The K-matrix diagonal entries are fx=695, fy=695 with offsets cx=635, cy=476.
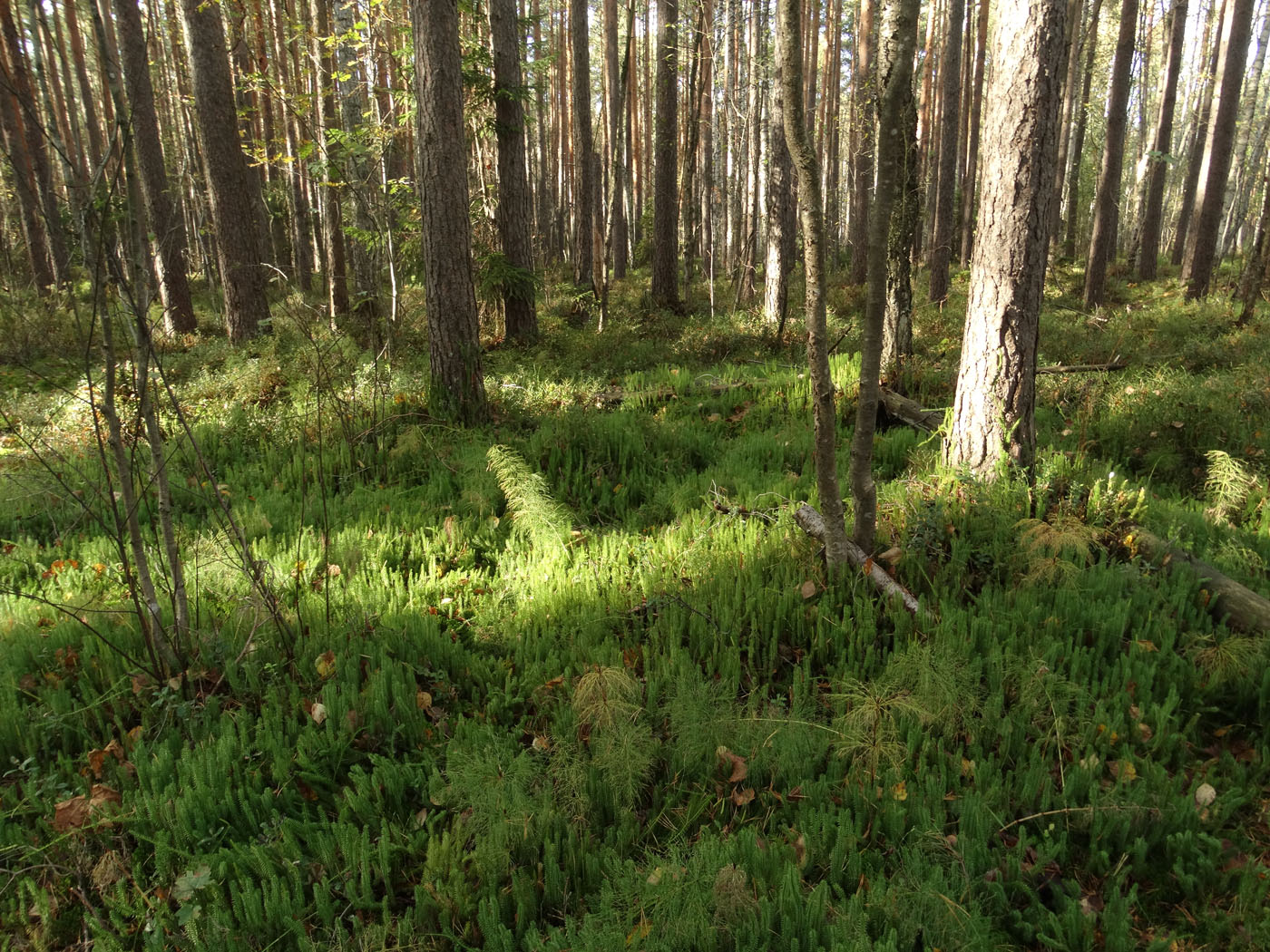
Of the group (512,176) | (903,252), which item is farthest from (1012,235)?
(512,176)

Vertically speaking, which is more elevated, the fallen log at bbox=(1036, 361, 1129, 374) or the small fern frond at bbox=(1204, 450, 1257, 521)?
the fallen log at bbox=(1036, 361, 1129, 374)

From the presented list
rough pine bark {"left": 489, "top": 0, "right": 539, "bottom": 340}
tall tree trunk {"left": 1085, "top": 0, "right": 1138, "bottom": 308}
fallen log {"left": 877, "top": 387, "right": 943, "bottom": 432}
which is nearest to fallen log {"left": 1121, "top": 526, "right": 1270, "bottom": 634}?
fallen log {"left": 877, "top": 387, "right": 943, "bottom": 432}

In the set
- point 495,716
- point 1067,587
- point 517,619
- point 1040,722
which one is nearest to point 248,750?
point 495,716

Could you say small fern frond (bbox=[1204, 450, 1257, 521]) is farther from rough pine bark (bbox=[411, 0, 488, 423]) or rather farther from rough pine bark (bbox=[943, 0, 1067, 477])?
rough pine bark (bbox=[411, 0, 488, 423])

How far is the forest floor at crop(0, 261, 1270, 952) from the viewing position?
89.5 inches

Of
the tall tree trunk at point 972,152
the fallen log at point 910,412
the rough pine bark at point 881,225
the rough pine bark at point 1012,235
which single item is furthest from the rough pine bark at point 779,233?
the tall tree trunk at point 972,152

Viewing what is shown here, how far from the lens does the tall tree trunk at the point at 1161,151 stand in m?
15.8

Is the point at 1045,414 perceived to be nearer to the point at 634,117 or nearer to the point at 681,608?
the point at 681,608

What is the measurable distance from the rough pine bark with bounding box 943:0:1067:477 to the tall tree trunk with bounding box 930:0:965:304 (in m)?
9.12

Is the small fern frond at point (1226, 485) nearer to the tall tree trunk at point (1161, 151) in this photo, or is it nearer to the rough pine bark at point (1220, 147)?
the rough pine bark at point (1220, 147)

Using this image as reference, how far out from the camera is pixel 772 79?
20.6 meters

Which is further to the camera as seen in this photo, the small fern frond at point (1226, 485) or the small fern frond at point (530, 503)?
the small fern frond at point (1226, 485)

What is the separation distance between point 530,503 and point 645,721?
2.22 meters

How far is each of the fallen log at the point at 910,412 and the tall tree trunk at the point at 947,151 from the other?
7579 millimetres
